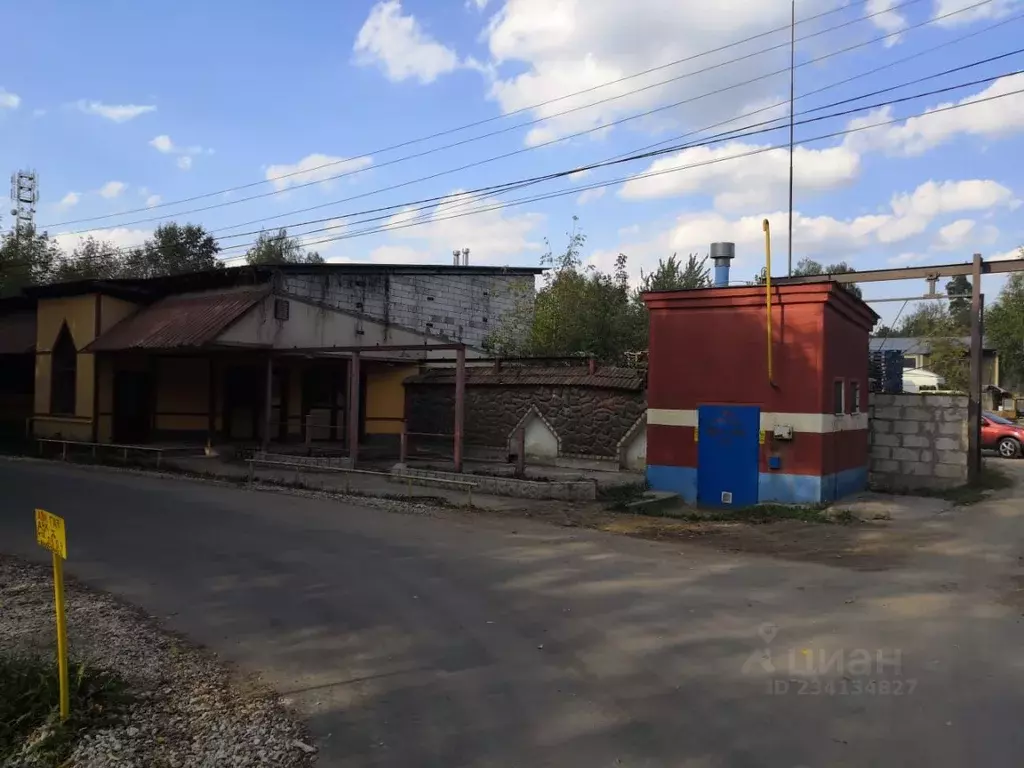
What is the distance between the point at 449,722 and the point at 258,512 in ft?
29.9

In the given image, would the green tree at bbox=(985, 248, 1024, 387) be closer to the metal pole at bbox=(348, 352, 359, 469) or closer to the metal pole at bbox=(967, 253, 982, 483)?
the metal pole at bbox=(967, 253, 982, 483)

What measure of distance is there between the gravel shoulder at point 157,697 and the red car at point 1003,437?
26.3 m

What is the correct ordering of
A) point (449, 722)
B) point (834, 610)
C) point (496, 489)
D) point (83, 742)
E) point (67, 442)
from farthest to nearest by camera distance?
1. point (67, 442)
2. point (496, 489)
3. point (834, 610)
4. point (449, 722)
5. point (83, 742)

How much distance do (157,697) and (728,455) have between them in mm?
11487

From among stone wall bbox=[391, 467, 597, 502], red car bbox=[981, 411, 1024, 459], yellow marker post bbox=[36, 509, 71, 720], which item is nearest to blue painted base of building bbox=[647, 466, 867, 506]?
stone wall bbox=[391, 467, 597, 502]

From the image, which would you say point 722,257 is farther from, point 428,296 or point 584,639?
point 428,296

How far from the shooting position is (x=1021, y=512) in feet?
44.9

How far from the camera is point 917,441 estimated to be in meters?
17.0

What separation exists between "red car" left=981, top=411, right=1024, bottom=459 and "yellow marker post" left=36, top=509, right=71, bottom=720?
2738 cm

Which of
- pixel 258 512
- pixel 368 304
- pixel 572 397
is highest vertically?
pixel 368 304

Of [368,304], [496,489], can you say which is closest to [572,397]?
[496,489]

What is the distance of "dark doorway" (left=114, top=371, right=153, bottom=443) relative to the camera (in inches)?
918

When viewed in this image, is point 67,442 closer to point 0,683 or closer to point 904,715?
point 0,683

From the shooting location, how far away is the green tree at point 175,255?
52.1 meters
